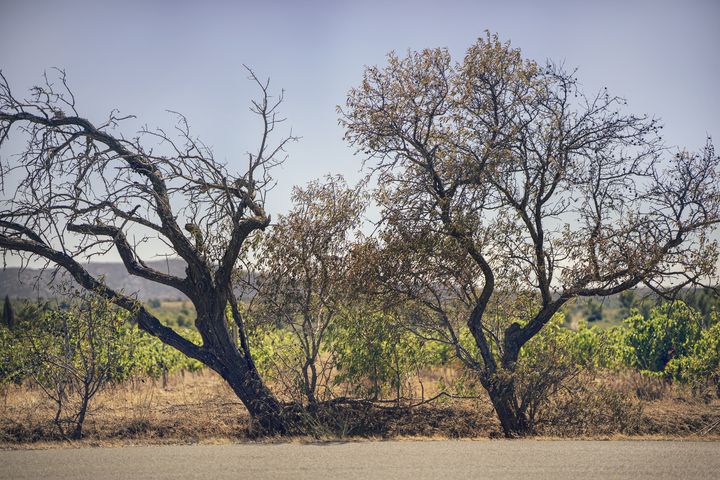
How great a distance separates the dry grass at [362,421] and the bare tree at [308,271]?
3.93ft

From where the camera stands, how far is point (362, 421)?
477 inches

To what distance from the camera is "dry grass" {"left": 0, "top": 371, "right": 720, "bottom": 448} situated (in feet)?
37.1

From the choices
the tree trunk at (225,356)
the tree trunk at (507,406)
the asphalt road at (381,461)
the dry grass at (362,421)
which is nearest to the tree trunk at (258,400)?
the tree trunk at (225,356)

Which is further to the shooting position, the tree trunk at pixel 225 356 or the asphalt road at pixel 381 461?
the tree trunk at pixel 225 356

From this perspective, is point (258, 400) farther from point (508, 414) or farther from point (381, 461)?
point (508, 414)

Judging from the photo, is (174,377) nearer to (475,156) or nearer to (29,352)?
(29,352)

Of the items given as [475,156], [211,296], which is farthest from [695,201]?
[211,296]

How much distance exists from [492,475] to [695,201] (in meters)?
6.82

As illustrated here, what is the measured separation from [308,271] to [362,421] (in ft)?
8.81

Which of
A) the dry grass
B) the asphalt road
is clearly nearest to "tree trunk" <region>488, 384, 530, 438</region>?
the dry grass

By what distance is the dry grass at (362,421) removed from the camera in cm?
1130

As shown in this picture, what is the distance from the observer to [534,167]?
1230cm

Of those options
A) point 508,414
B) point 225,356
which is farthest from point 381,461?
point 225,356

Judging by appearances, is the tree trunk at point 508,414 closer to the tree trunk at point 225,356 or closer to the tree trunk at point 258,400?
the tree trunk at point 258,400
